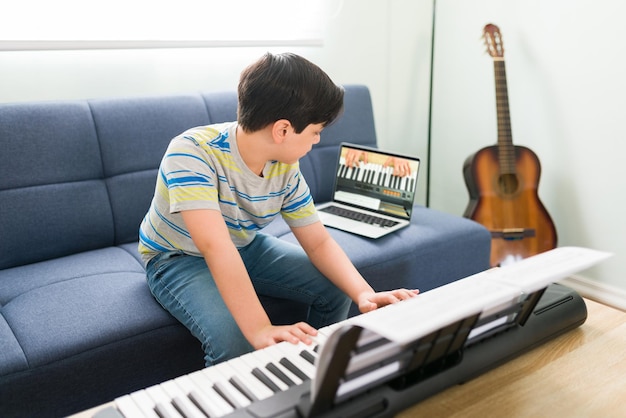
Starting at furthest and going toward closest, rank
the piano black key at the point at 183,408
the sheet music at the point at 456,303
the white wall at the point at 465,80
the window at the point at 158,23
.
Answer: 1. the white wall at the point at 465,80
2. the window at the point at 158,23
3. the piano black key at the point at 183,408
4. the sheet music at the point at 456,303

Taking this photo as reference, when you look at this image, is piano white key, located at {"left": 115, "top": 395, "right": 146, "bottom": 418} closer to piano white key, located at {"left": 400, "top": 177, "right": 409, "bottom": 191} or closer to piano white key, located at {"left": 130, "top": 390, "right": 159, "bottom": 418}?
piano white key, located at {"left": 130, "top": 390, "right": 159, "bottom": 418}

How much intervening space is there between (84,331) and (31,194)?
634mm

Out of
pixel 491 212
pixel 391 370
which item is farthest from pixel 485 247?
pixel 391 370

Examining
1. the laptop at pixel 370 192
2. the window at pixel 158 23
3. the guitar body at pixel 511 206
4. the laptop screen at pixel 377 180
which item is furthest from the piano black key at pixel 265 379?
the guitar body at pixel 511 206

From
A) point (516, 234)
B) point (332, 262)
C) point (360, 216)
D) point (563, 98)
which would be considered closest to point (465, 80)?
point (563, 98)

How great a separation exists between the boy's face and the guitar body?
130 cm

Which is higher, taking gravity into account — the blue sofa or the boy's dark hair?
the boy's dark hair

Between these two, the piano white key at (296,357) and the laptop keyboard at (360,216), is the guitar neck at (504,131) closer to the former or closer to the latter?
the laptop keyboard at (360,216)

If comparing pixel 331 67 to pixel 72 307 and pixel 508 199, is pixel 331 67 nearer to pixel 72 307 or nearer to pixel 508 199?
pixel 508 199

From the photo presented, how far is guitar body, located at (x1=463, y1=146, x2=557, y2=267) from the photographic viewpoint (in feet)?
8.64

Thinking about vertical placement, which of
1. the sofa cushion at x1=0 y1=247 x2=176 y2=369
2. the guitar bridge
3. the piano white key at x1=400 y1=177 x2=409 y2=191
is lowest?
the guitar bridge

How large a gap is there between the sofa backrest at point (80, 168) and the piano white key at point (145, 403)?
1101mm

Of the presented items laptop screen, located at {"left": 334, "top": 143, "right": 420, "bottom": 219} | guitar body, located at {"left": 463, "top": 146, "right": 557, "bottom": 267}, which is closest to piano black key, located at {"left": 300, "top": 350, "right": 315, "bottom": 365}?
laptop screen, located at {"left": 334, "top": 143, "right": 420, "bottom": 219}

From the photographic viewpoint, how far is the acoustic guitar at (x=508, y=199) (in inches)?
104
